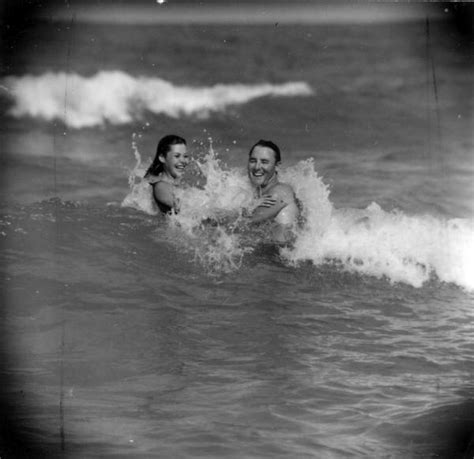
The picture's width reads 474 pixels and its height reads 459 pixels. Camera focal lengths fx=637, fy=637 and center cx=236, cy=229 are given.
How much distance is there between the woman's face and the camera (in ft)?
21.5

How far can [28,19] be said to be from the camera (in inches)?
171

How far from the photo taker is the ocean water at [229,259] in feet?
11.5

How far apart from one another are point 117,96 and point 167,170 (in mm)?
1452

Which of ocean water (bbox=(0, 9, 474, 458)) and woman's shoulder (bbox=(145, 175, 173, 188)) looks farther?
woman's shoulder (bbox=(145, 175, 173, 188))

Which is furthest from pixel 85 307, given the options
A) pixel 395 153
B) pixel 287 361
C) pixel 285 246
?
pixel 395 153

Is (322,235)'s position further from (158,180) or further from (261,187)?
(158,180)

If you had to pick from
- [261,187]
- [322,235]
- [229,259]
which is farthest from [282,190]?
[229,259]

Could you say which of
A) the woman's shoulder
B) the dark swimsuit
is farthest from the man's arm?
the woman's shoulder

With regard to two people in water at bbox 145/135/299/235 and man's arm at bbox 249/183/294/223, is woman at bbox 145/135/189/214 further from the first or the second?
man's arm at bbox 249/183/294/223

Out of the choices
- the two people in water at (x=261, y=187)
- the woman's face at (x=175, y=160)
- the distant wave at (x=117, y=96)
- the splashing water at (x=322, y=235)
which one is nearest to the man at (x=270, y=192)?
the two people in water at (x=261, y=187)

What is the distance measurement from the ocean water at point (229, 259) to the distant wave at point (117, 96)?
0.03 metres

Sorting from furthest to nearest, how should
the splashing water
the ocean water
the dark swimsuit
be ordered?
the dark swimsuit < the splashing water < the ocean water

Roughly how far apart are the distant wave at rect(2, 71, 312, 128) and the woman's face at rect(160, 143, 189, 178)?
109 cm

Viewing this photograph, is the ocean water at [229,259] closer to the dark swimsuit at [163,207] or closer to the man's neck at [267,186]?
the dark swimsuit at [163,207]
